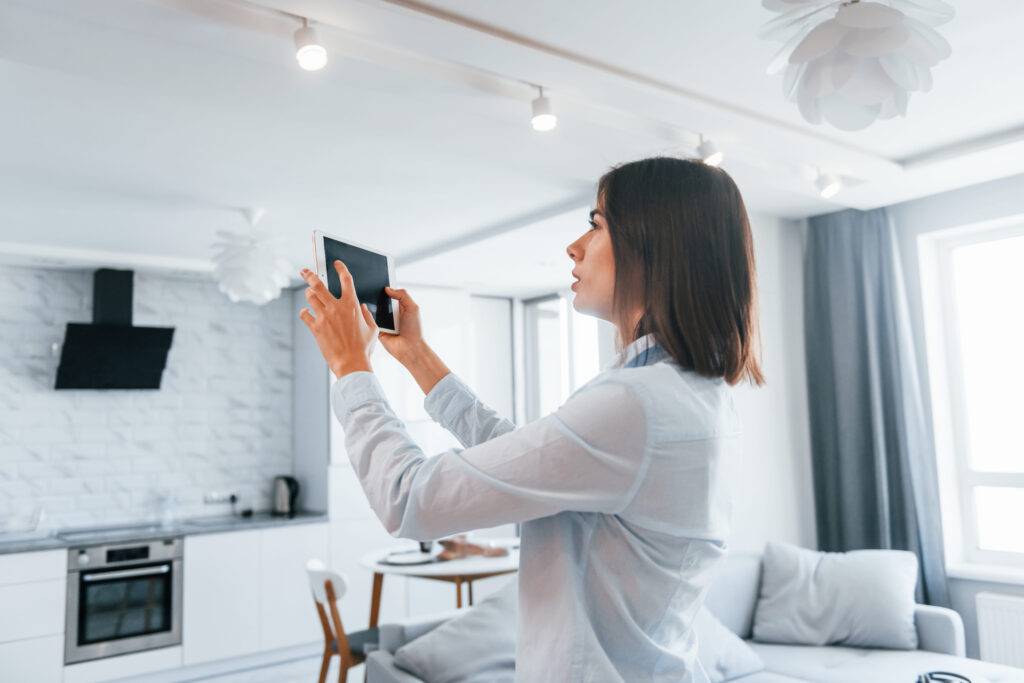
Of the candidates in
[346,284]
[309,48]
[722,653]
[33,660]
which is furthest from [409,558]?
[346,284]

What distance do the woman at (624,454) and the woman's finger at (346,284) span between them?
0.06 feet

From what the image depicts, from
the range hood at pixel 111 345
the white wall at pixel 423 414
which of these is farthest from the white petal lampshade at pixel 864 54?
the range hood at pixel 111 345

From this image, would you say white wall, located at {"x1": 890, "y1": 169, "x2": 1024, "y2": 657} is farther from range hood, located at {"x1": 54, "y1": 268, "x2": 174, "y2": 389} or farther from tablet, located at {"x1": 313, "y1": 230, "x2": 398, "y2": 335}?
range hood, located at {"x1": 54, "y1": 268, "x2": 174, "y2": 389}

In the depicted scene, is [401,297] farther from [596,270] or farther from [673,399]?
[673,399]

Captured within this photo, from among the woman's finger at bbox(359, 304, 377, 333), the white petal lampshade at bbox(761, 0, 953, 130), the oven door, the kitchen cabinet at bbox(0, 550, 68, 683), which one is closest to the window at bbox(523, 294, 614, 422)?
the oven door

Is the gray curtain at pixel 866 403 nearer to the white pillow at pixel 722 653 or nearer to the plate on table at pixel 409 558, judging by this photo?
the white pillow at pixel 722 653

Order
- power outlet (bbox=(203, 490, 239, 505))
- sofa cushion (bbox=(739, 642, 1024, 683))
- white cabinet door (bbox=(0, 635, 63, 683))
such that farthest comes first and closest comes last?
power outlet (bbox=(203, 490, 239, 505)) → white cabinet door (bbox=(0, 635, 63, 683)) → sofa cushion (bbox=(739, 642, 1024, 683))

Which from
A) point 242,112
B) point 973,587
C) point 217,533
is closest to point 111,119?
point 242,112

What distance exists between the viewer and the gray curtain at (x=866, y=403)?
3939 millimetres

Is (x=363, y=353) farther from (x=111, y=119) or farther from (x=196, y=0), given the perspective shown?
(x=111, y=119)

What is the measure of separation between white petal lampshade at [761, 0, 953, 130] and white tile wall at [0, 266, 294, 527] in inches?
192

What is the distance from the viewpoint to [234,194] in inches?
151

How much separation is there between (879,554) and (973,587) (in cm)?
63

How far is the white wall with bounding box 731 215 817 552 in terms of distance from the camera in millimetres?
4172
